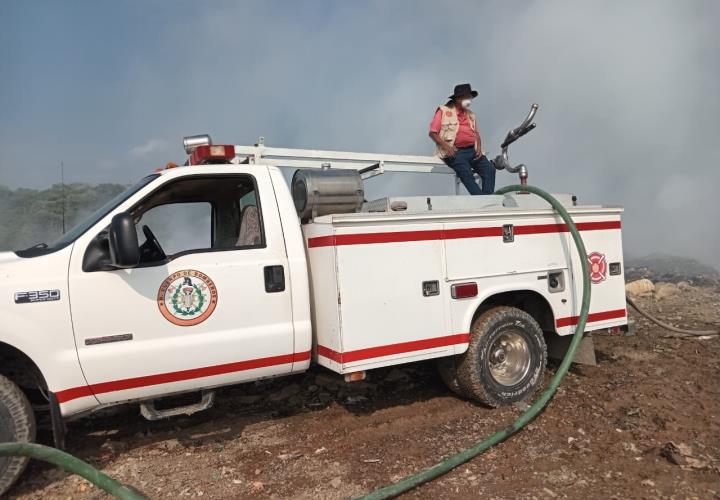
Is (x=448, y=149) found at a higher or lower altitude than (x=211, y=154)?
higher

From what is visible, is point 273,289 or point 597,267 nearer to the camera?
point 273,289

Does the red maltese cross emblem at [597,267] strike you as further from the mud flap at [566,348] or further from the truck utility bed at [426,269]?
the mud flap at [566,348]

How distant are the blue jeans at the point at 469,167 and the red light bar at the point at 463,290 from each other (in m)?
2.02

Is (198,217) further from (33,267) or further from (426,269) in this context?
(426,269)

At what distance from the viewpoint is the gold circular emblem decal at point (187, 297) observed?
3.45m

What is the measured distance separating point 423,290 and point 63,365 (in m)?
2.44

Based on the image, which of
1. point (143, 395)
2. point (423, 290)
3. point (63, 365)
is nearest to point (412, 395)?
point (423, 290)

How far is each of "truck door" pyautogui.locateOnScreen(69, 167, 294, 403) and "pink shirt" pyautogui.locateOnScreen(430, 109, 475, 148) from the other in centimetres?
278

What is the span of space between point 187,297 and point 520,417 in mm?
2583

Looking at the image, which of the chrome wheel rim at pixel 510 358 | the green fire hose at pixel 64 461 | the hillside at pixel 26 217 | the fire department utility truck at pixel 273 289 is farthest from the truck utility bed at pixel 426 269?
the hillside at pixel 26 217

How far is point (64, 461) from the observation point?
2795 millimetres

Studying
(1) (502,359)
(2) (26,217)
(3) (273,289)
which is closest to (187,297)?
(3) (273,289)

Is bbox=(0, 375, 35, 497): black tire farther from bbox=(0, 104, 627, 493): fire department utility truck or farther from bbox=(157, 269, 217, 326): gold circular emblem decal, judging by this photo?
bbox=(157, 269, 217, 326): gold circular emblem decal

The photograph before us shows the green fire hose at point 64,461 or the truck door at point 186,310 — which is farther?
the truck door at point 186,310
